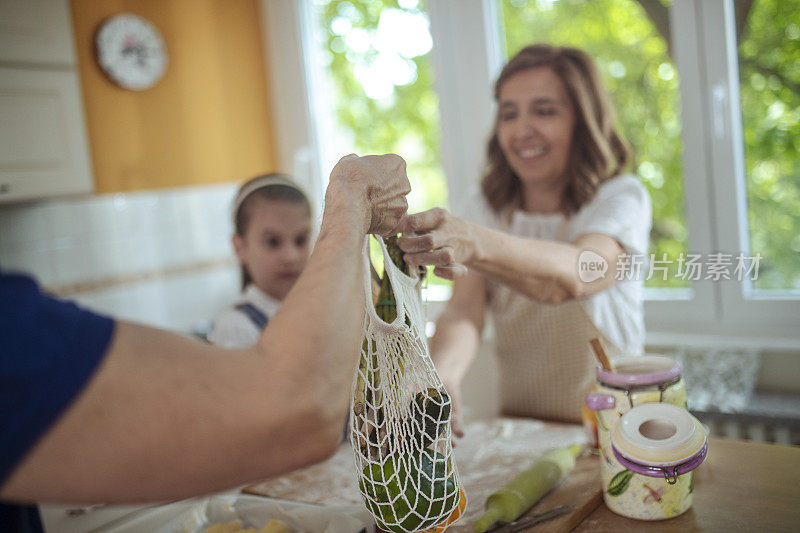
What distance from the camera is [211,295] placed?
2.91m

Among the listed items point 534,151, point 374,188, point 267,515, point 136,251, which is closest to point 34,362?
point 374,188

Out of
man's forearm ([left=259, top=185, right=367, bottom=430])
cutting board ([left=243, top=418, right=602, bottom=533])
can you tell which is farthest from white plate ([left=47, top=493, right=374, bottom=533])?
man's forearm ([left=259, top=185, right=367, bottom=430])

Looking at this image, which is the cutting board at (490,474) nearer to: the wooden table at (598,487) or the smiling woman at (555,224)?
the wooden table at (598,487)

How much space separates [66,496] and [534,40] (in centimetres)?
229

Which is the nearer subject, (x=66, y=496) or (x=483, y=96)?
(x=66, y=496)

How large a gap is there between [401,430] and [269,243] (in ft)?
2.96

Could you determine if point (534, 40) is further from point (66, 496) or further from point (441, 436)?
point (66, 496)

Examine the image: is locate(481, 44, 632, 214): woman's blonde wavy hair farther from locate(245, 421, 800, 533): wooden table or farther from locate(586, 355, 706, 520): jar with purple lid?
locate(586, 355, 706, 520): jar with purple lid

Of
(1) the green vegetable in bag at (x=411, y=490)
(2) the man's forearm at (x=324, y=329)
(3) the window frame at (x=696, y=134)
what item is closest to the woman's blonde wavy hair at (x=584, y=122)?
(3) the window frame at (x=696, y=134)

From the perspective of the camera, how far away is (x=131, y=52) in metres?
2.67

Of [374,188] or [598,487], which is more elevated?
[374,188]

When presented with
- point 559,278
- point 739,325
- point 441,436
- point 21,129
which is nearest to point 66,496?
point 441,436

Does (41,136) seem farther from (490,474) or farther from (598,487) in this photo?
(598,487)

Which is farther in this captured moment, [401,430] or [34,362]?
[401,430]
